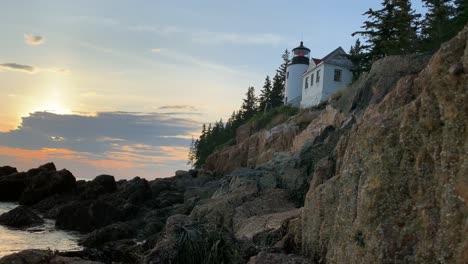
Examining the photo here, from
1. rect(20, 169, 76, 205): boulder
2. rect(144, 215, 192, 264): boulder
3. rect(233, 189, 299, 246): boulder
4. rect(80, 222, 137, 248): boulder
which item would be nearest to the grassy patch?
rect(20, 169, 76, 205): boulder

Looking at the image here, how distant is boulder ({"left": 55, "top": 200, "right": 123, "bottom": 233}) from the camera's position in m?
25.0

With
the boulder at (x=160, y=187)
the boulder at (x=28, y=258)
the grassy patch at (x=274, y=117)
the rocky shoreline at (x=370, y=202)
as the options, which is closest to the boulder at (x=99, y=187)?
the boulder at (x=160, y=187)

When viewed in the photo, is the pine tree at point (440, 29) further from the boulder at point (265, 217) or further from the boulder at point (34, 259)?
the boulder at point (34, 259)

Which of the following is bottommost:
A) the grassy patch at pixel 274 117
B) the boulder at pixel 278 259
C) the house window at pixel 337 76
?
the boulder at pixel 278 259

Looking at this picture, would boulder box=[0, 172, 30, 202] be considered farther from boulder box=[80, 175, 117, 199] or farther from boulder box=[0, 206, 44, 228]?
boulder box=[0, 206, 44, 228]

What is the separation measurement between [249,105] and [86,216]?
6353 centimetres

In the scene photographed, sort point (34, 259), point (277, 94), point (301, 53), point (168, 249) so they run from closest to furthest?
point (168, 249), point (34, 259), point (301, 53), point (277, 94)

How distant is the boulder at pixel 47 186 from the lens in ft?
120

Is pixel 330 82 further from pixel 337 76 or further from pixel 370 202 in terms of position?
pixel 370 202

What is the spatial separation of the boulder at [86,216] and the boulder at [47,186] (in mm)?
11224

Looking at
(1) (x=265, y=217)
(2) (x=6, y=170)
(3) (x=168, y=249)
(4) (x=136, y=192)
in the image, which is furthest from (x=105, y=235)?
(2) (x=6, y=170)

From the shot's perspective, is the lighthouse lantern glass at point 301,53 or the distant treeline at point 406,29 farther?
the lighthouse lantern glass at point 301,53

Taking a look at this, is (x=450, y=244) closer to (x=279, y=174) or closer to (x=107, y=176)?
(x=279, y=174)

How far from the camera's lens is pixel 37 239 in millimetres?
20891
